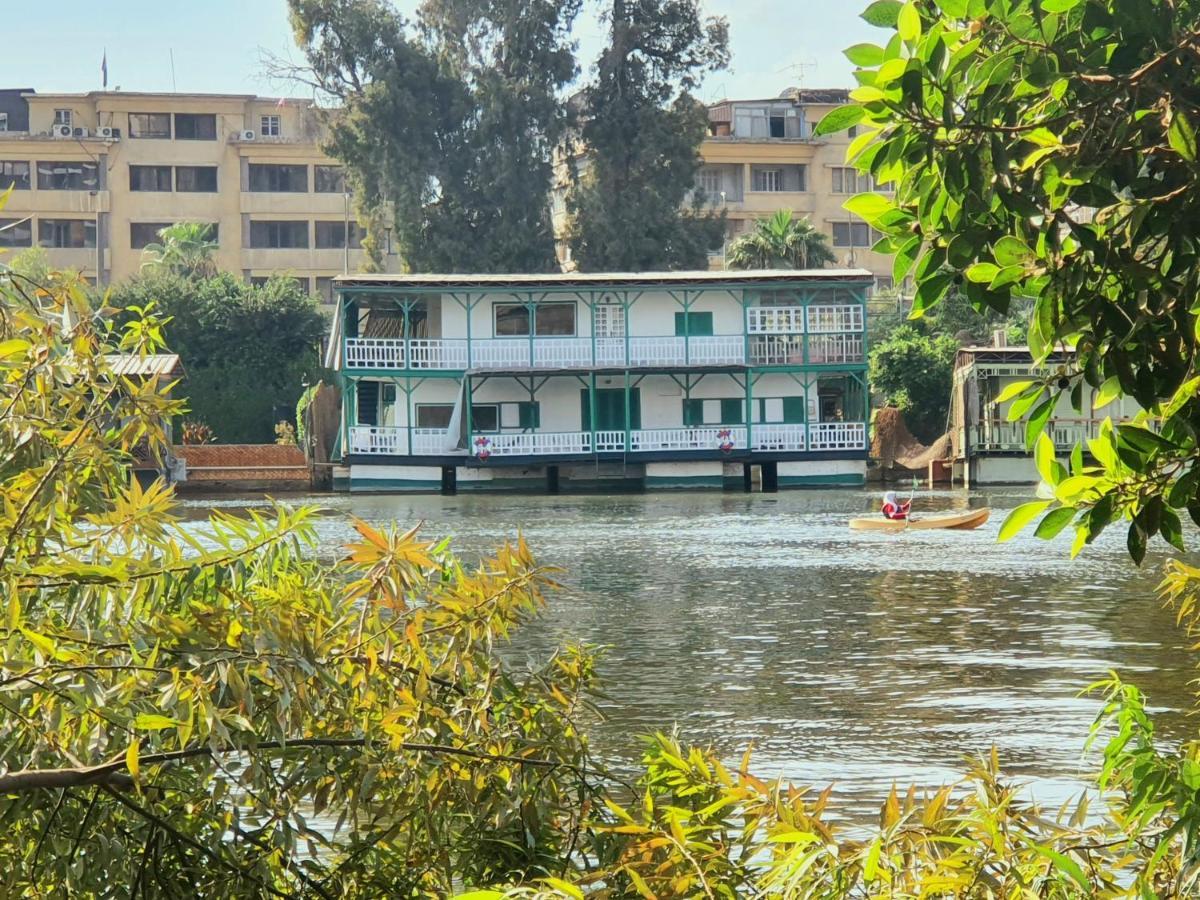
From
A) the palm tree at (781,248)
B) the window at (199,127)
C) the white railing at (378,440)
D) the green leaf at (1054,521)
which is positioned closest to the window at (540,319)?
the white railing at (378,440)

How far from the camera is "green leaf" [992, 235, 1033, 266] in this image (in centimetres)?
340

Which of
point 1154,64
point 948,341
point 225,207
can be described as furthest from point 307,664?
point 225,207

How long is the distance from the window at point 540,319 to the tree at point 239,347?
37.1ft

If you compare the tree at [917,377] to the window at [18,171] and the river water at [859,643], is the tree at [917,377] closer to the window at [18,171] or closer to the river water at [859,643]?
the river water at [859,643]

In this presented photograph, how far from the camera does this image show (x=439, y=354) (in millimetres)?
52250

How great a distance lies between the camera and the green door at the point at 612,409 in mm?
53500

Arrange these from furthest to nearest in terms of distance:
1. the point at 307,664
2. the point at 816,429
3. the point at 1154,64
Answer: the point at 816,429 < the point at 307,664 < the point at 1154,64

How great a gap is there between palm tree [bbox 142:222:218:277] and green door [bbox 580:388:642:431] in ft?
67.1

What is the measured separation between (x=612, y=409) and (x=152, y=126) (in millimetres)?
32723

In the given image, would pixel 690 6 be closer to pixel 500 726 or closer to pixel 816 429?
pixel 816 429

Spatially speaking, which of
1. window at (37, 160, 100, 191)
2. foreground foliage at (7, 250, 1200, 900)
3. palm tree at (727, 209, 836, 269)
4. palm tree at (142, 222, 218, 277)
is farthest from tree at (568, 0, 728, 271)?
foreground foliage at (7, 250, 1200, 900)

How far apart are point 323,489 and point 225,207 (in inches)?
1132

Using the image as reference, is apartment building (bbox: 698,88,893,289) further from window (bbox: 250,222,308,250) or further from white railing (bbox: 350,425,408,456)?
white railing (bbox: 350,425,408,456)

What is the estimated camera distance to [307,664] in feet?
13.3
